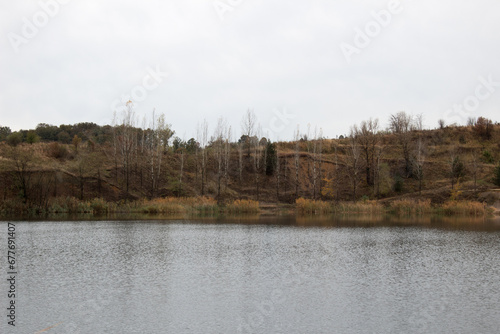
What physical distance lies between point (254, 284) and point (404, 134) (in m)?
68.6

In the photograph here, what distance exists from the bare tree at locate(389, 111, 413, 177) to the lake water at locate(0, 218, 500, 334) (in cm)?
4890

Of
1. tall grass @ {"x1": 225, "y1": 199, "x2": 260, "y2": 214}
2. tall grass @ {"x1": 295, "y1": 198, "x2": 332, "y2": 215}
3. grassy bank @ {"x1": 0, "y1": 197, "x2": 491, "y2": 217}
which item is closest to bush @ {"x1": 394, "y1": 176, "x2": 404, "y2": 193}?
grassy bank @ {"x1": 0, "y1": 197, "x2": 491, "y2": 217}

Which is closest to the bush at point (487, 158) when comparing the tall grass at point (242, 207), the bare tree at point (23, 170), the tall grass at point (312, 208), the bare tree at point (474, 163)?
the bare tree at point (474, 163)

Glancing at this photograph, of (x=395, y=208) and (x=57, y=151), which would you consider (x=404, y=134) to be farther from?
(x=57, y=151)

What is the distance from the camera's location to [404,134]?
7881 centimetres

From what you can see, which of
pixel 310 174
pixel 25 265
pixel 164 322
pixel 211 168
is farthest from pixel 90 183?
pixel 164 322

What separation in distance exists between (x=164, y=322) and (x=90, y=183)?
54.0 m

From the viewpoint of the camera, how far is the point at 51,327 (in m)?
11.6

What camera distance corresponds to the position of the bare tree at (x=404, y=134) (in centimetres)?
7637

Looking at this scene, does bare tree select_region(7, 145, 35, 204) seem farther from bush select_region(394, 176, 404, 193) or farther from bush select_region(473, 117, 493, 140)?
bush select_region(473, 117, 493, 140)

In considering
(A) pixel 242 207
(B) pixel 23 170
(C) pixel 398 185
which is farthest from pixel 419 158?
(B) pixel 23 170

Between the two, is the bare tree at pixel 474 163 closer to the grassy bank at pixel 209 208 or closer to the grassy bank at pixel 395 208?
the grassy bank at pixel 395 208

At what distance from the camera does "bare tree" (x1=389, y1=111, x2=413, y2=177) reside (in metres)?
76.4

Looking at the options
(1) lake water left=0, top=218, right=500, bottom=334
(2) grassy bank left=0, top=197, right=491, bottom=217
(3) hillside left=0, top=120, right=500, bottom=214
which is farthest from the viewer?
(3) hillside left=0, top=120, right=500, bottom=214
